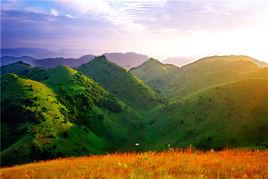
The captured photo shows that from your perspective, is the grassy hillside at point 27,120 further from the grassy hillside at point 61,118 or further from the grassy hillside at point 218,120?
the grassy hillside at point 218,120

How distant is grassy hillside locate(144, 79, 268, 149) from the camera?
88.6m

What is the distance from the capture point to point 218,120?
103 metres

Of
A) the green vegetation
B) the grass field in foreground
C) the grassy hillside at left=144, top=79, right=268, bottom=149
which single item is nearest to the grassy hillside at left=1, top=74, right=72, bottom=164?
the green vegetation

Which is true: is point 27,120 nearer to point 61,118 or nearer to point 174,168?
point 61,118

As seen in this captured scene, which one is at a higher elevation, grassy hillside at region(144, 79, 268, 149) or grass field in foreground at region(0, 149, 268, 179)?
grass field in foreground at region(0, 149, 268, 179)

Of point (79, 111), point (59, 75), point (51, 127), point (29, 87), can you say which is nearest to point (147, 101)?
point (59, 75)

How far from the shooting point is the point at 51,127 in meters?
103

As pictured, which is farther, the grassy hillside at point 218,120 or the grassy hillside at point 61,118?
the grassy hillside at point 61,118

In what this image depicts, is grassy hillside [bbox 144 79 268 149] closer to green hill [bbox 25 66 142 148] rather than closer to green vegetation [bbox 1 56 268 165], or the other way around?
green vegetation [bbox 1 56 268 165]

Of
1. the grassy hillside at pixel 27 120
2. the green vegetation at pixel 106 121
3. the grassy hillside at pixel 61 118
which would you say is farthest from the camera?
the grassy hillside at pixel 61 118

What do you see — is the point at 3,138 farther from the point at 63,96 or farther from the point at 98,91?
the point at 98,91

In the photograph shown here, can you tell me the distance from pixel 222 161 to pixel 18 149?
7894cm

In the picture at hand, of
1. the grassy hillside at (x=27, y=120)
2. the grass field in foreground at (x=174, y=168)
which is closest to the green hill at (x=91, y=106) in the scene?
the grassy hillside at (x=27, y=120)

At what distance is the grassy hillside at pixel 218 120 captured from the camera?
88.6 m
